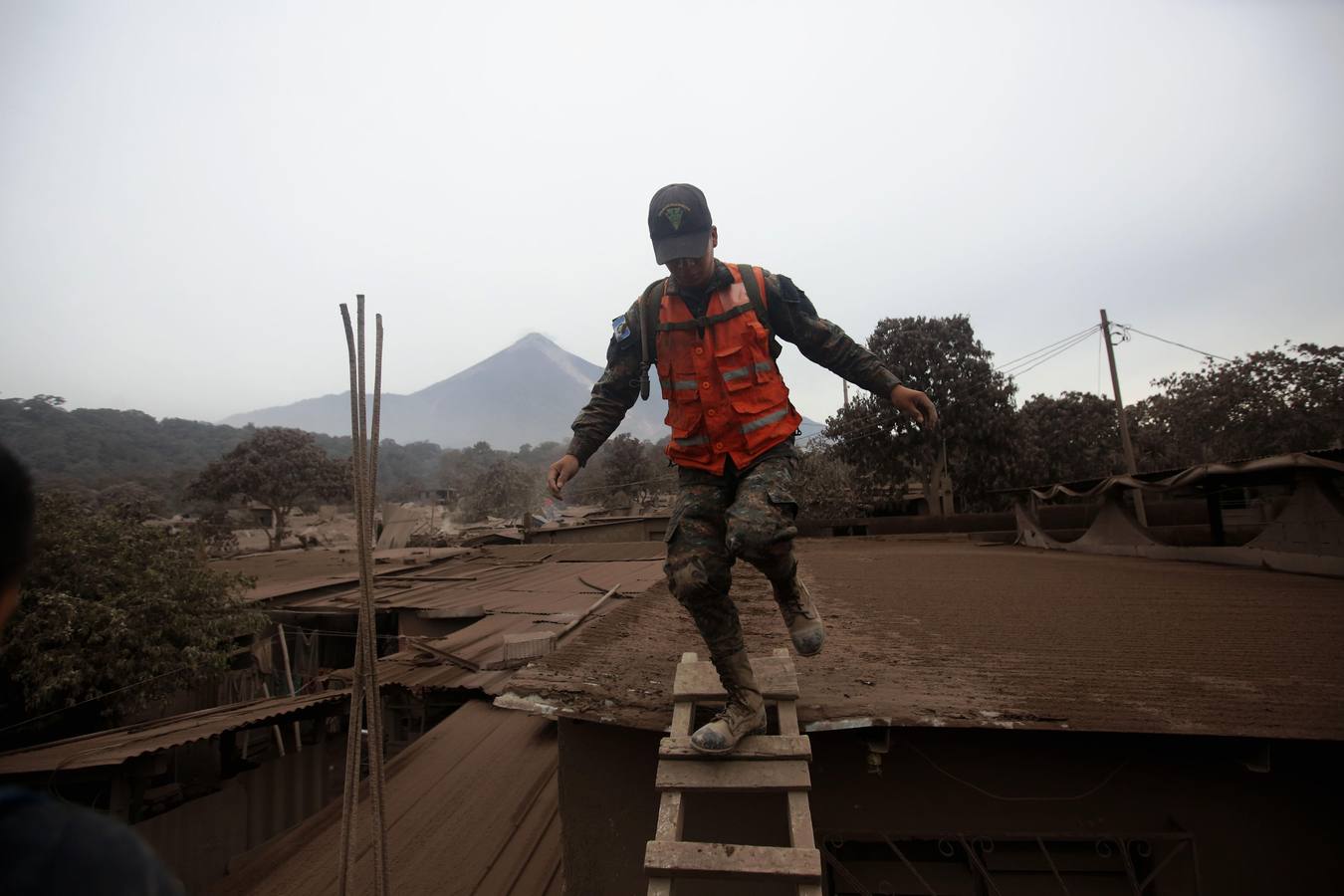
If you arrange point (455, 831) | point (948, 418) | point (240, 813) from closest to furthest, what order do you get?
point (455, 831) → point (240, 813) → point (948, 418)

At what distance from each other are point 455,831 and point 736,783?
3.02 m

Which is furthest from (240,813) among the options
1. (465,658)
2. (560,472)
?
(560,472)

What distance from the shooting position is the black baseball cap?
255cm

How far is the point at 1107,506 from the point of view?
1012cm

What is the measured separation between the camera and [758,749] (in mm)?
2184

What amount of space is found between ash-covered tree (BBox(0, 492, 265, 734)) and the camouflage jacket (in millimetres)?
8169

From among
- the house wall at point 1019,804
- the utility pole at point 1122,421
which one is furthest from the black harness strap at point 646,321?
the utility pole at point 1122,421

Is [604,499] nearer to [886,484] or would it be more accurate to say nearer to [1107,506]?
[886,484]

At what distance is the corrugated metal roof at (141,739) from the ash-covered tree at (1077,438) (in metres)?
30.7

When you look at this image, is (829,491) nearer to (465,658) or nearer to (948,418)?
(948,418)

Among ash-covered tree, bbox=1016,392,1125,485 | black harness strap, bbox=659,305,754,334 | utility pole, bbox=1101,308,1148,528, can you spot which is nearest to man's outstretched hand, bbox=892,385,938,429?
black harness strap, bbox=659,305,754,334

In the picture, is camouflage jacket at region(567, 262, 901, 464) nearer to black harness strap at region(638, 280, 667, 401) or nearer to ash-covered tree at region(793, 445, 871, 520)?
black harness strap at region(638, 280, 667, 401)

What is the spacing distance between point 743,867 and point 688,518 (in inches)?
47.9

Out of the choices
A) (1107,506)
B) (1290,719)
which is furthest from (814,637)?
(1107,506)
